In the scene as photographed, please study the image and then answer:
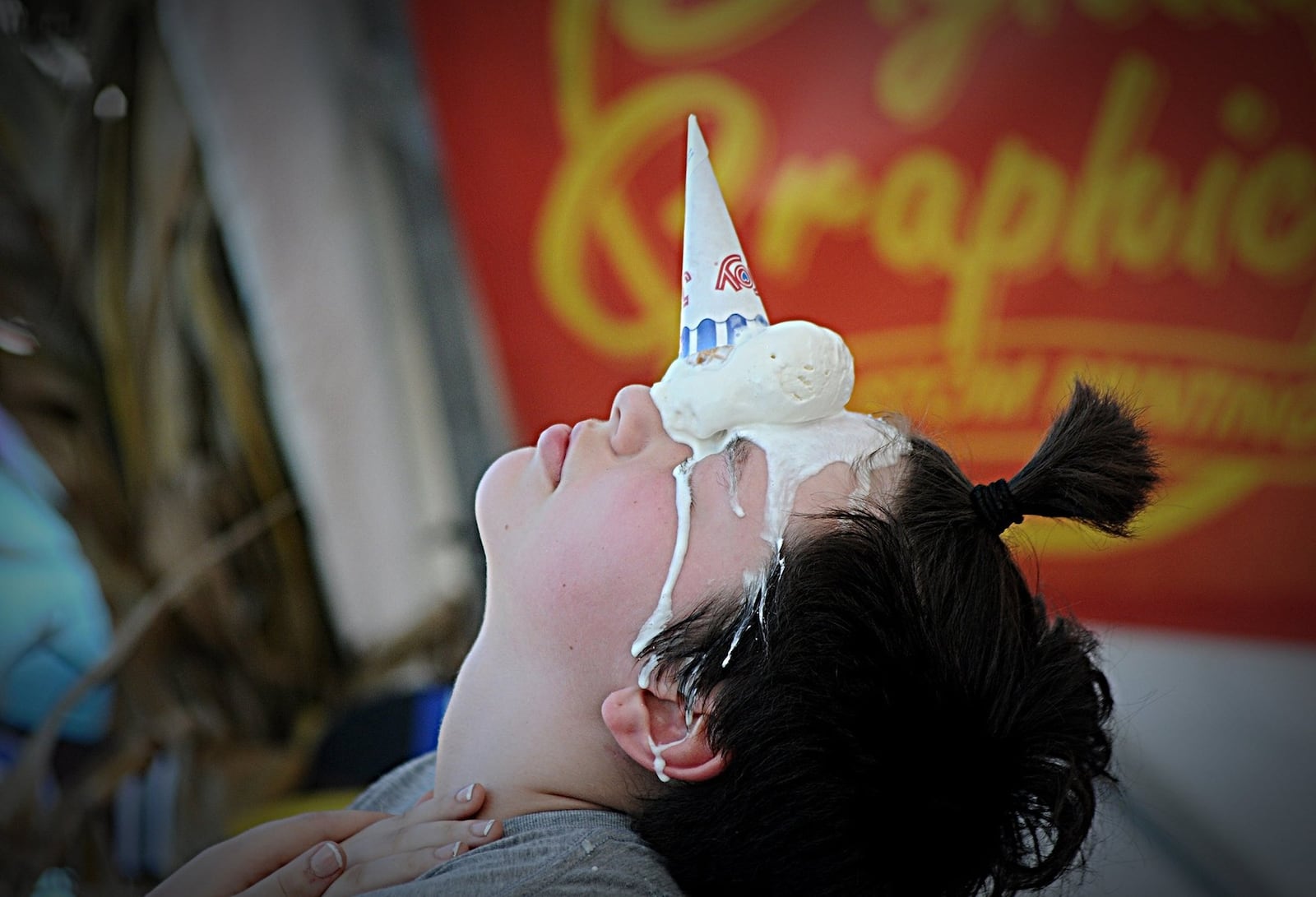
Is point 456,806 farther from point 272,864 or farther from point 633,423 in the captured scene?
point 633,423

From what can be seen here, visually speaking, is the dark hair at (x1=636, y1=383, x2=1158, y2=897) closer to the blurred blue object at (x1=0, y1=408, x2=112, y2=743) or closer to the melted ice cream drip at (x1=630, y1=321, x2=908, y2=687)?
the melted ice cream drip at (x1=630, y1=321, x2=908, y2=687)

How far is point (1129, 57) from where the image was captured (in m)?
1.87

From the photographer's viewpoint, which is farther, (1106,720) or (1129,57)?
(1129,57)

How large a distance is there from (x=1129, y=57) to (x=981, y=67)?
28 centimetres

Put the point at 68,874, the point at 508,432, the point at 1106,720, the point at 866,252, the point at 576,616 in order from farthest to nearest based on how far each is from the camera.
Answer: the point at 508,432 → the point at 866,252 → the point at 68,874 → the point at 1106,720 → the point at 576,616

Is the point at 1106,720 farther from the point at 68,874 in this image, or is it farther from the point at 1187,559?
the point at 68,874

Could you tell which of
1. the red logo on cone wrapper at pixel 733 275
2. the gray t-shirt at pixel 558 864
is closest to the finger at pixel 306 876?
the gray t-shirt at pixel 558 864

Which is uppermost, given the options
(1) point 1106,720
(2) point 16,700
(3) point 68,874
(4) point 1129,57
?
(4) point 1129,57

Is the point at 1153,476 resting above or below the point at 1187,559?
above

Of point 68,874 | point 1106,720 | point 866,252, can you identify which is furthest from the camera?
point 866,252

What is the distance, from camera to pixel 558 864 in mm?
826

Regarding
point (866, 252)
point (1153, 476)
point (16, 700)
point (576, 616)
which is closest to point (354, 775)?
point (16, 700)

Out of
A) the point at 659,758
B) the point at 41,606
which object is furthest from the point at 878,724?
the point at 41,606

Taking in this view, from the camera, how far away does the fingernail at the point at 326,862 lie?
89 centimetres
